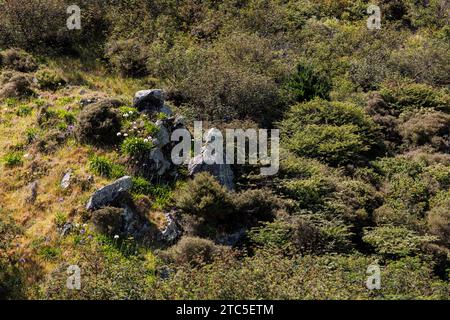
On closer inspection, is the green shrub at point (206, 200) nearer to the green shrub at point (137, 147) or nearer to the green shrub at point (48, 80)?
the green shrub at point (137, 147)

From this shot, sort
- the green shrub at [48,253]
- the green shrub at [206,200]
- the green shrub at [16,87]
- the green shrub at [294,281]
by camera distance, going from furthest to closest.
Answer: the green shrub at [16,87]
the green shrub at [206,200]
the green shrub at [48,253]
the green shrub at [294,281]

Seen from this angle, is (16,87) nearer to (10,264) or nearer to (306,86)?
(10,264)

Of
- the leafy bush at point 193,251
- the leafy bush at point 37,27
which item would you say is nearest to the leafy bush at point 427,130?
the leafy bush at point 193,251

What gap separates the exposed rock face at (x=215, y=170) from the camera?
477 inches

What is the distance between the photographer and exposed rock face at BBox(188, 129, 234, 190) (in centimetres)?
1212

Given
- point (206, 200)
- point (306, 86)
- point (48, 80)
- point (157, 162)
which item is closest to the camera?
point (206, 200)

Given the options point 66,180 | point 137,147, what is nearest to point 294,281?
point 137,147

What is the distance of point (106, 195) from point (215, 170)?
8.87 feet

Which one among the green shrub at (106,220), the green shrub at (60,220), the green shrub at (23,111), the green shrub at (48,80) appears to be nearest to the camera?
the green shrub at (106,220)

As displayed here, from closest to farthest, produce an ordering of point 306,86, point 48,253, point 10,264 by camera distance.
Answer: point 10,264
point 48,253
point 306,86

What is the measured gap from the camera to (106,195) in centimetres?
1091

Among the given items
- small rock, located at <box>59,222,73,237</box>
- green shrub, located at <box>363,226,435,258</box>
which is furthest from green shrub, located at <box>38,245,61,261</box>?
green shrub, located at <box>363,226,435,258</box>

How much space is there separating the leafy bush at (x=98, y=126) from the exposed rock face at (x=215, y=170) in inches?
89.8
